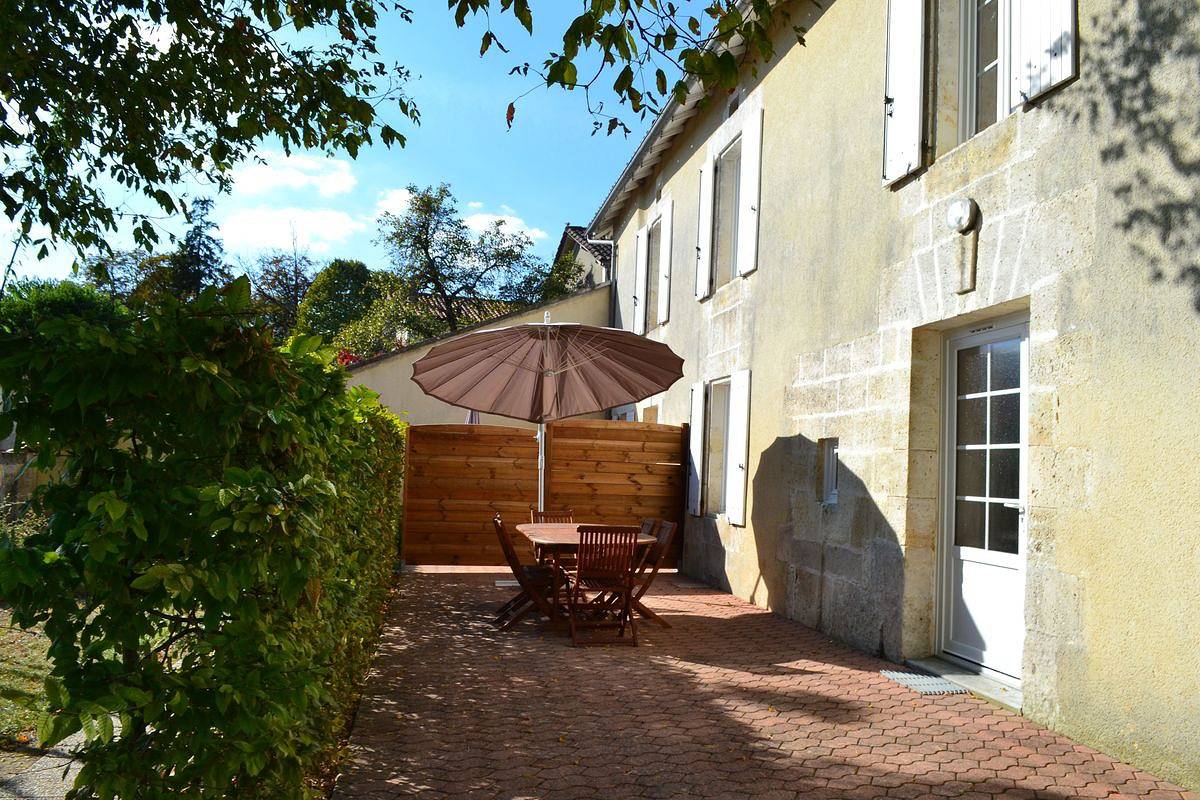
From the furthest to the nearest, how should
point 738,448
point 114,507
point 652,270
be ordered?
point 652,270
point 738,448
point 114,507

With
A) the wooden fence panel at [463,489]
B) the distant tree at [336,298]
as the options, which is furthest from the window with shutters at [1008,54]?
the distant tree at [336,298]

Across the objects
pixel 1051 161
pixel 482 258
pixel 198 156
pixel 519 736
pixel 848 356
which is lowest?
pixel 519 736

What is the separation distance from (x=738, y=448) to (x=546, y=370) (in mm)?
2045

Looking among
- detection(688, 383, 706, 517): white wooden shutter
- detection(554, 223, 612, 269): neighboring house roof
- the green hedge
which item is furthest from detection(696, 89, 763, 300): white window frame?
the green hedge

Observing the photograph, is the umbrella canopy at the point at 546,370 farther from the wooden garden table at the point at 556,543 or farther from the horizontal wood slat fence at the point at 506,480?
the wooden garden table at the point at 556,543

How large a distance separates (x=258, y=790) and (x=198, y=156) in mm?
5398

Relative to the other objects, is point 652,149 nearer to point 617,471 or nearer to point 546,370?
point 617,471

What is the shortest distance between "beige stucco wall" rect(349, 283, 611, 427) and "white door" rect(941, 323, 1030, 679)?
1048 cm

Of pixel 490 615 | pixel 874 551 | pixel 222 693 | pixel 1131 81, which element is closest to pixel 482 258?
pixel 490 615

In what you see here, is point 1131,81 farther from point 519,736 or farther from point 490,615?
point 490,615

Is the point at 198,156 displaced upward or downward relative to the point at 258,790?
upward

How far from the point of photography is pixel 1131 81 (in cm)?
404

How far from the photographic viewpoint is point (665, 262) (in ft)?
40.6

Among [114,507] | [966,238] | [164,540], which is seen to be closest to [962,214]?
[966,238]
